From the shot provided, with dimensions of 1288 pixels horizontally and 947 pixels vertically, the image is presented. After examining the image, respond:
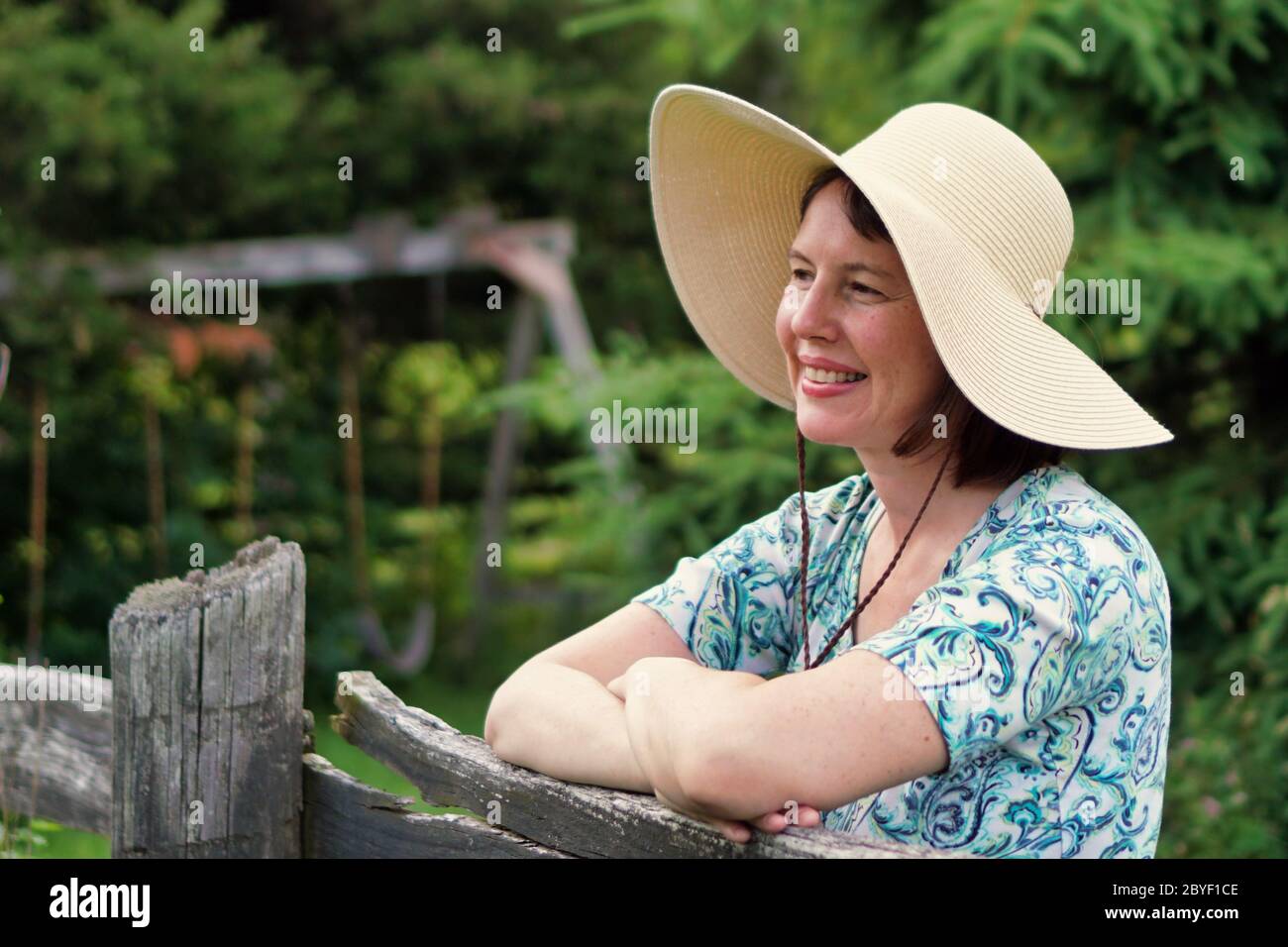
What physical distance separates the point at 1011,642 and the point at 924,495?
1.45ft

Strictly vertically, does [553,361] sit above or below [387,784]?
above

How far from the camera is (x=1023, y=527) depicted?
1.80 m

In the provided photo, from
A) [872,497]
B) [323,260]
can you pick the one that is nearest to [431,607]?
[323,260]

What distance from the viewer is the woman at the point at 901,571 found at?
1.60 m

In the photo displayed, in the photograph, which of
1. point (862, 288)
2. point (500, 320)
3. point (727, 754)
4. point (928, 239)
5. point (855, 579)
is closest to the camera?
point (727, 754)

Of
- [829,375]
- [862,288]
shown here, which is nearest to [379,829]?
[829,375]

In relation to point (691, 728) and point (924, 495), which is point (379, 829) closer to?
point (691, 728)

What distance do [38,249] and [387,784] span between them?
2.70 meters

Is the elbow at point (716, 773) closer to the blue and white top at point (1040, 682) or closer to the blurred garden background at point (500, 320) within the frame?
the blue and white top at point (1040, 682)

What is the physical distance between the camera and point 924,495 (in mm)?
2035

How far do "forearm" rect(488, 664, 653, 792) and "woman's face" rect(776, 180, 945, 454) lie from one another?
0.46m

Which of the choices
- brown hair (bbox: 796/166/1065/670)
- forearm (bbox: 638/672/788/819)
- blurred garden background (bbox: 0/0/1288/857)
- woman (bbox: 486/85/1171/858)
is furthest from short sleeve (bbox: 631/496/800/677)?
blurred garden background (bbox: 0/0/1288/857)

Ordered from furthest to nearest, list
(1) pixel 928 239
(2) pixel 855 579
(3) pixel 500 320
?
(3) pixel 500 320
(2) pixel 855 579
(1) pixel 928 239

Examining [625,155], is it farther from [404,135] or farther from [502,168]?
[404,135]
